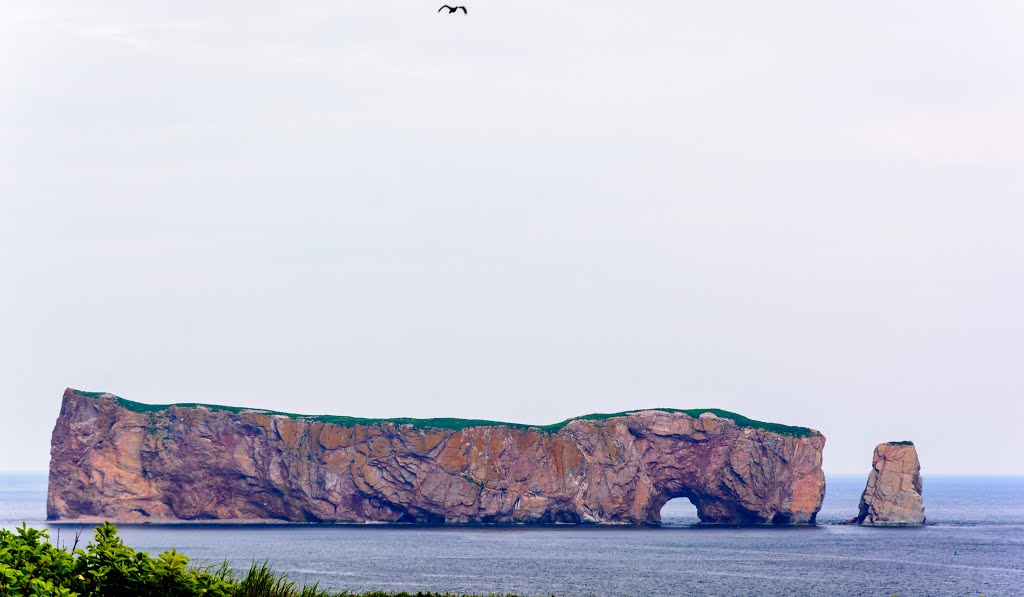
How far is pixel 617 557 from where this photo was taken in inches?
4213

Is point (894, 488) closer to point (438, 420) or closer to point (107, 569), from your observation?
point (438, 420)

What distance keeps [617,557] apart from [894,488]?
54208 mm

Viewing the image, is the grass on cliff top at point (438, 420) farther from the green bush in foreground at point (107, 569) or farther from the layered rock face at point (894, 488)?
the green bush in foreground at point (107, 569)

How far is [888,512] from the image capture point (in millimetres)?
147000

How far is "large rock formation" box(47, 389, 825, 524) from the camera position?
447 ft

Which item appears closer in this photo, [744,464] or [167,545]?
[167,545]

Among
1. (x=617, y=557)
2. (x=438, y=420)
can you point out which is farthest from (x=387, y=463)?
(x=617, y=557)

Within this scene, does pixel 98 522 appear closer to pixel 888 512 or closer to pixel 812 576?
pixel 812 576

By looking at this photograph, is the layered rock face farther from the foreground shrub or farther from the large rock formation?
the foreground shrub

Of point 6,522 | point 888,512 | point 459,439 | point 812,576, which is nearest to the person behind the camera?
point 812,576

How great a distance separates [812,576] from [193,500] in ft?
254

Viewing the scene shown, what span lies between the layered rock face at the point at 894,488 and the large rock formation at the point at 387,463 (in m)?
8.76

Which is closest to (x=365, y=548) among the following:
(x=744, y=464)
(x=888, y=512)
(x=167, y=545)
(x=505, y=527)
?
(x=167, y=545)

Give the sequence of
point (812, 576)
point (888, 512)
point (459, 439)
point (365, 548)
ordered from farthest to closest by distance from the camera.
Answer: point (888, 512) → point (459, 439) → point (365, 548) → point (812, 576)
